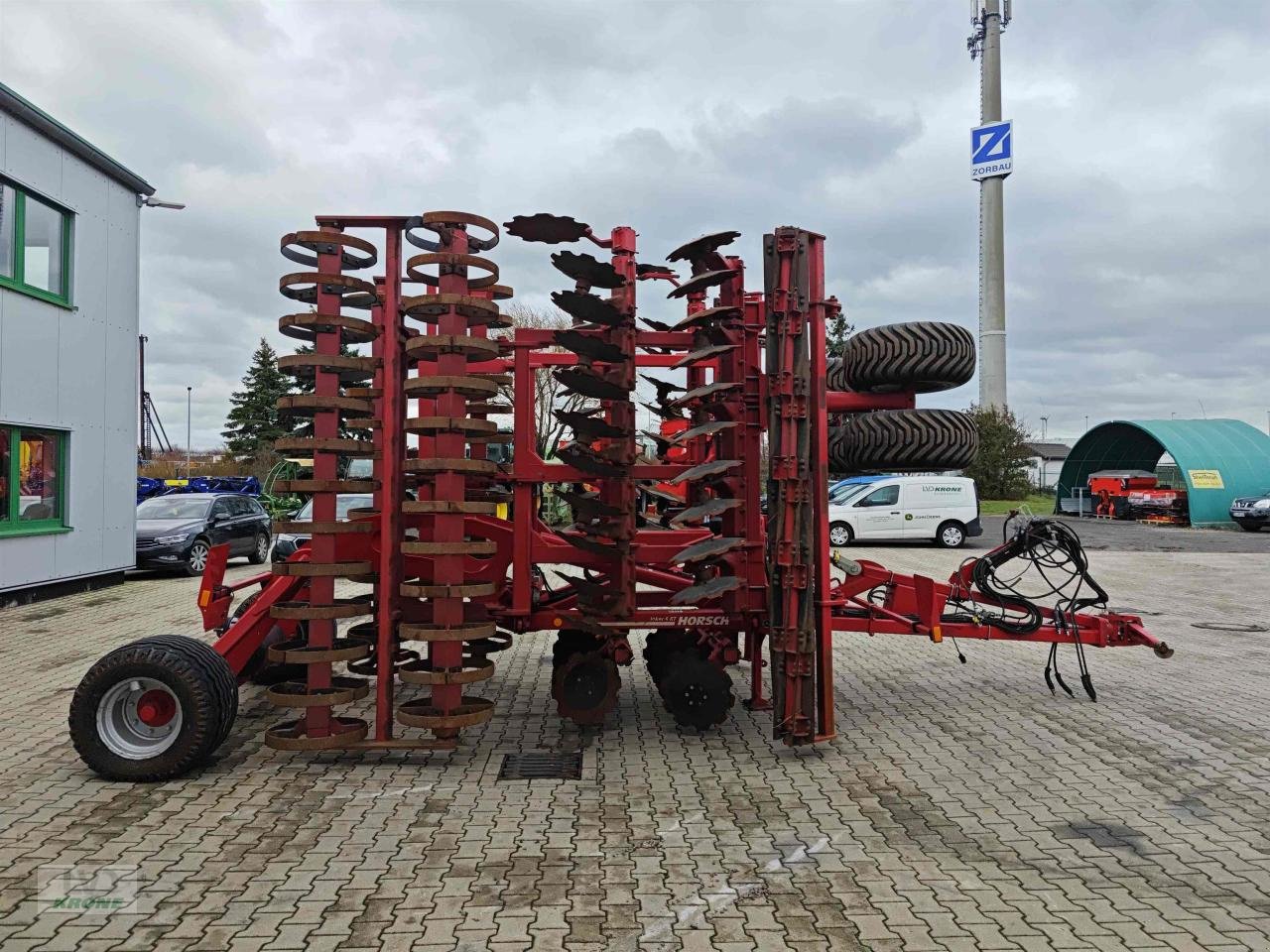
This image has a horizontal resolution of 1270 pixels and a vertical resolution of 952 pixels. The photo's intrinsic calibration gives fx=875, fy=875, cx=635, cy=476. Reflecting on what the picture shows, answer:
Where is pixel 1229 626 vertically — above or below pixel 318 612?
below

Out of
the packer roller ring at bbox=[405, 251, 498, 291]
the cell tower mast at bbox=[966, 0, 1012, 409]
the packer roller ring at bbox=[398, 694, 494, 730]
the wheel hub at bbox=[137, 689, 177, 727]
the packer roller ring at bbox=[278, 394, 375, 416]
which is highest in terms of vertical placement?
the cell tower mast at bbox=[966, 0, 1012, 409]

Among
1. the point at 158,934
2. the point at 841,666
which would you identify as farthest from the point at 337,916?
the point at 841,666

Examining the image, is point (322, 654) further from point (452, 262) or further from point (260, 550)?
Result: point (260, 550)

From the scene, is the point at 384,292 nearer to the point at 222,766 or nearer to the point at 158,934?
the point at 222,766

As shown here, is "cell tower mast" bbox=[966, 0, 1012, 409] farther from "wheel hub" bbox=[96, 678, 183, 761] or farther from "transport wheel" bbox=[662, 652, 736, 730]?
"wheel hub" bbox=[96, 678, 183, 761]

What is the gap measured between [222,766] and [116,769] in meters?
0.53

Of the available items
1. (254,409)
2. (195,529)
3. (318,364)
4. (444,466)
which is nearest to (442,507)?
(444,466)

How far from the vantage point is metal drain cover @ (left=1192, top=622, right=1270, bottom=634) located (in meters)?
10.4

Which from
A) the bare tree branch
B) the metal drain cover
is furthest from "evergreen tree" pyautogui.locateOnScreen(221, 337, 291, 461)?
the metal drain cover

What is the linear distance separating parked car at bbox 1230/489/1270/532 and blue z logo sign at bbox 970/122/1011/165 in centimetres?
3374

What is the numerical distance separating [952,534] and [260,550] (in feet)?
52.7

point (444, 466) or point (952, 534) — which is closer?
point (444, 466)

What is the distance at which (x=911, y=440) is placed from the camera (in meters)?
5.95

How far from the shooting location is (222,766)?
502 cm
